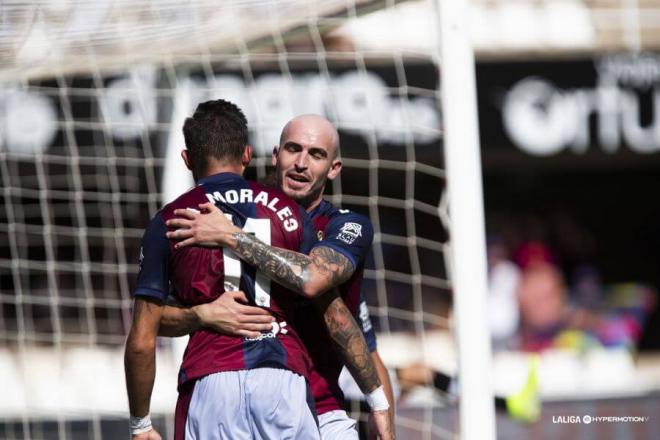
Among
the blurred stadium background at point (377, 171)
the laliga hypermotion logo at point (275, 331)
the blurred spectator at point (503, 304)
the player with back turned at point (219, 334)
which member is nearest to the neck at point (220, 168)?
the player with back turned at point (219, 334)

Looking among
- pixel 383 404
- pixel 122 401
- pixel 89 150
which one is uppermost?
pixel 89 150

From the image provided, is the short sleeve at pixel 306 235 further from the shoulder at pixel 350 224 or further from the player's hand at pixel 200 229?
the player's hand at pixel 200 229

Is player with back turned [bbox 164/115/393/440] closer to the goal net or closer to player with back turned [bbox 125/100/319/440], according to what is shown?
player with back turned [bbox 125/100/319/440]

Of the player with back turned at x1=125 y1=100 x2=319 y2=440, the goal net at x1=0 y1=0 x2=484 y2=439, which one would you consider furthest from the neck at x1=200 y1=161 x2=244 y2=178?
the goal net at x1=0 y1=0 x2=484 y2=439

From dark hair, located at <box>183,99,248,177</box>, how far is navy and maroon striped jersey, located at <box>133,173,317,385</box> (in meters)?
0.07

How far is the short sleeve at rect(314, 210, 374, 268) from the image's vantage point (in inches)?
131

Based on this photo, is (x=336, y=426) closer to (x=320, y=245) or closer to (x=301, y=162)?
(x=320, y=245)

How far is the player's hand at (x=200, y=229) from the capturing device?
312cm

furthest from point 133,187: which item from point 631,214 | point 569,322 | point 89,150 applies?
point 631,214

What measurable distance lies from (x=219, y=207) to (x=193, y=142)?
0.78 feet

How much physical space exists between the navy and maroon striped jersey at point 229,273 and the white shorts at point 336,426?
0.89 ft

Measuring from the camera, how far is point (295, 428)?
317 centimetres

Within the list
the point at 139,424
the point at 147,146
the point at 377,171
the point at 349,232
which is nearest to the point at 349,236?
the point at 349,232

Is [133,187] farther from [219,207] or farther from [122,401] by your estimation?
[219,207]
